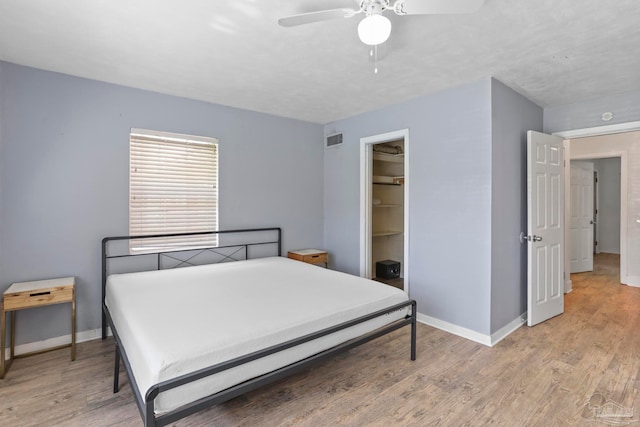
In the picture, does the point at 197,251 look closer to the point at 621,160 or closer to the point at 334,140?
the point at 334,140

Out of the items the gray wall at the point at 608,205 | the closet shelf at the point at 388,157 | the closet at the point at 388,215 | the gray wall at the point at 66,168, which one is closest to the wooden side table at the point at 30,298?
the gray wall at the point at 66,168

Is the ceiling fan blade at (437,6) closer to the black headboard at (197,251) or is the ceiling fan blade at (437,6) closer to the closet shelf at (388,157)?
the black headboard at (197,251)

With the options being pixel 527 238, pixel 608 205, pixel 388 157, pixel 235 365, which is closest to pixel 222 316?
pixel 235 365

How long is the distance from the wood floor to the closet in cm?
230

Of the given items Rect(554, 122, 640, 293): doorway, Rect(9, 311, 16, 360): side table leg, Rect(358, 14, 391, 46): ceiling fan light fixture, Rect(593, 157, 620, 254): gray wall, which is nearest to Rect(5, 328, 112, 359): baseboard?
Rect(9, 311, 16, 360): side table leg

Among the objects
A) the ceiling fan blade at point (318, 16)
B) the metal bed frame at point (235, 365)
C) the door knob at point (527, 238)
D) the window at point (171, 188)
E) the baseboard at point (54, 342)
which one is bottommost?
the baseboard at point (54, 342)

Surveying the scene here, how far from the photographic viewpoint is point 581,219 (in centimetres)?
611

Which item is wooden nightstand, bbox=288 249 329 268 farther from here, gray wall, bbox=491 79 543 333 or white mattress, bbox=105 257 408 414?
gray wall, bbox=491 79 543 333

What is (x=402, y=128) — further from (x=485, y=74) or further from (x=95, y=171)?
(x=95, y=171)

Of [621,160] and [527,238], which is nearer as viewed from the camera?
[527,238]

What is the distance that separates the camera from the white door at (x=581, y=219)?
5922 mm

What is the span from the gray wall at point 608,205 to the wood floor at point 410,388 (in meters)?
6.14

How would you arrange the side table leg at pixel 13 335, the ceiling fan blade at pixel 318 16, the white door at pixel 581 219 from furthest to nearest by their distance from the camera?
the white door at pixel 581 219, the side table leg at pixel 13 335, the ceiling fan blade at pixel 318 16

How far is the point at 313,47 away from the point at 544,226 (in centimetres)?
320
